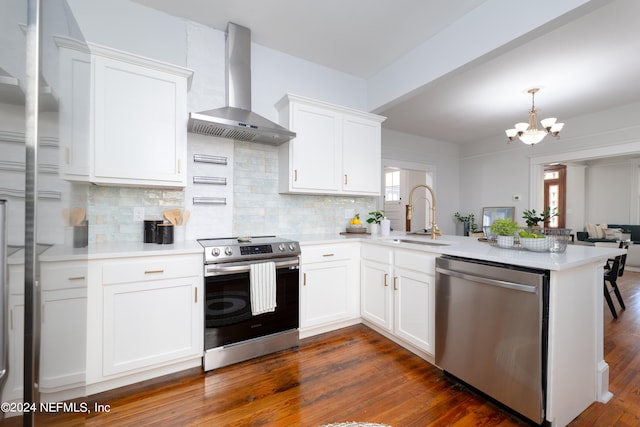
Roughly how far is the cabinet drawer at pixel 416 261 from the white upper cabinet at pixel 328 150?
105 cm

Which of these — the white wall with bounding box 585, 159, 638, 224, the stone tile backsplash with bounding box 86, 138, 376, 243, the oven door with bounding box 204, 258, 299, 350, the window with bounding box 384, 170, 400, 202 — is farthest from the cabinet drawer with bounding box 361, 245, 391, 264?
the white wall with bounding box 585, 159, 638, 224

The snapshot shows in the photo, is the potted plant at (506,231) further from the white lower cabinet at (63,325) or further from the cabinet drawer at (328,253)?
the white lower cabinet at (63,325)

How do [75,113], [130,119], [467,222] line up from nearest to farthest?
[75,113] < [130,119] < [467,222]

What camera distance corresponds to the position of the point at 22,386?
843 mm

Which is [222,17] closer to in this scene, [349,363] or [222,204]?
[222,204]

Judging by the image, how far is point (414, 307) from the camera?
2137mm

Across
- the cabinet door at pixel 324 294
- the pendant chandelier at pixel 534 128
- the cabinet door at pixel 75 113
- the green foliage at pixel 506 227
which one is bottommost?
the cabinet door at pixel 324 294

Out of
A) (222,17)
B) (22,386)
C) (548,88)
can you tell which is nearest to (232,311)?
(22,386)

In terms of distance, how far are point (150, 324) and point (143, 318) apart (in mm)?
61

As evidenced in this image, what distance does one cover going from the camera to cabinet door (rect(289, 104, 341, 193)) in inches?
107

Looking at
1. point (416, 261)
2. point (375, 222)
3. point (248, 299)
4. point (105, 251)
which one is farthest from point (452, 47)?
point (105, 251)

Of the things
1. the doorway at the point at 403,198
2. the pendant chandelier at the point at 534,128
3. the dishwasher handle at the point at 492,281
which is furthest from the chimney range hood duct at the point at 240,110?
the doorway at the point at 403,198

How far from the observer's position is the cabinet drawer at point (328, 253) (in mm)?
2433

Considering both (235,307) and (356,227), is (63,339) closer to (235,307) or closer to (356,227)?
(235,307)
